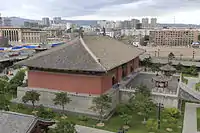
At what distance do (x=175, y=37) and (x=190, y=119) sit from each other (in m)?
97.8

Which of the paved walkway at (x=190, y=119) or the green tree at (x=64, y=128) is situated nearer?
the green tree at (x=64, y=128)

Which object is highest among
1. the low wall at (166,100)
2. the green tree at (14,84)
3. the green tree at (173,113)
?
the green tree at (14,84)

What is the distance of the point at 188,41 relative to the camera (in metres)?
116

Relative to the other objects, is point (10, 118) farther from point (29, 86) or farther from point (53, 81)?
point (29, 86)

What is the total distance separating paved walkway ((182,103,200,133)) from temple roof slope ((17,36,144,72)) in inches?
335

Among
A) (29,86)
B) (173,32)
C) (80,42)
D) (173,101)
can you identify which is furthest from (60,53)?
(173,32)

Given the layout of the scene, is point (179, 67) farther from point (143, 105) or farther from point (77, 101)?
point (77, 101)

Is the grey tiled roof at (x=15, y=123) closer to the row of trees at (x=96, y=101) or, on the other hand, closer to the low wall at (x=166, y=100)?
the row of trees at (x=96, y=101)

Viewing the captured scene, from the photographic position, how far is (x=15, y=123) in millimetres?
12398

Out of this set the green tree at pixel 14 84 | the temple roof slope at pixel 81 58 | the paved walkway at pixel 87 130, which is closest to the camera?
the paved walkway at pixel 87 130

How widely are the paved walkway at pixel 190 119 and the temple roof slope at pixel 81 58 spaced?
852cm

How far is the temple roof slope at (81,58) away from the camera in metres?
23.4

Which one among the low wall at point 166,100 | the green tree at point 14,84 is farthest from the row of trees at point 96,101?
the green tree at point 14,84

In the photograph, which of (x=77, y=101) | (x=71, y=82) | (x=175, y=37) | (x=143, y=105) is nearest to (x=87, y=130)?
(x=77, y=101)
